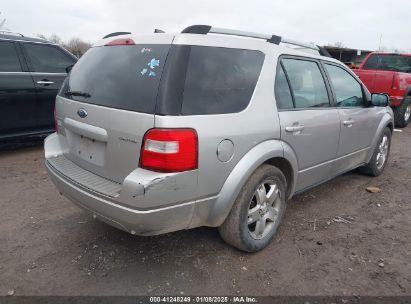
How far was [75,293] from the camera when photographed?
2396mm

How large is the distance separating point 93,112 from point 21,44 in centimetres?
376

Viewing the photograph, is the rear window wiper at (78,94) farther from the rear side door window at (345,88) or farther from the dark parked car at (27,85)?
the dark parked car at (27,85)

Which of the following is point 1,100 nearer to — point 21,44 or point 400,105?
point 21,44

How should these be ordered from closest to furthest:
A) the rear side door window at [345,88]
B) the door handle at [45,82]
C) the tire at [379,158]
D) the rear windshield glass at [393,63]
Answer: the rear side door window at [345,88] < the tire at [379,158] < the door handle at [45,82] < the rear windshield glass at [393,63]

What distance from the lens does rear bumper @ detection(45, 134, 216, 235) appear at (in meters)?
2.17

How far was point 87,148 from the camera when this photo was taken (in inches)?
102

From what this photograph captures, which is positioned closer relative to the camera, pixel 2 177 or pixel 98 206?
pixel 98 206

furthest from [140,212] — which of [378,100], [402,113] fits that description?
[402,113]

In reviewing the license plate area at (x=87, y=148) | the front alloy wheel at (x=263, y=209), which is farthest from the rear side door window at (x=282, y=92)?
the license plate area at (x=87, y=148)

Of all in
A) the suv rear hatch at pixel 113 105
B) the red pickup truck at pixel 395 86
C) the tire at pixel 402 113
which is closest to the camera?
the suv rear hatch at pixel 113 105

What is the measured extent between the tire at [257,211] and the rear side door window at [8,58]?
424cm

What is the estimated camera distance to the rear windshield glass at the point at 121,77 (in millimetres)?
2252

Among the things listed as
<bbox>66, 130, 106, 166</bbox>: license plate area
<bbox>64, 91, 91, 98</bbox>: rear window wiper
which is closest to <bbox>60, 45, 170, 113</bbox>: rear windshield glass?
<bbox>64, 91, 91, 98</bbox>: rear window wiper

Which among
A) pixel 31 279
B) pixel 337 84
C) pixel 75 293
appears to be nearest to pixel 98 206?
pixel 75 293
